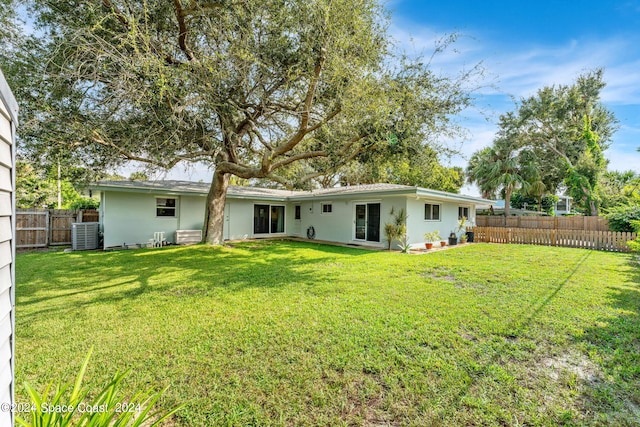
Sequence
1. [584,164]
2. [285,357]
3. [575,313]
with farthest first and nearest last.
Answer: [584,164] → [575,313] → [285,357]

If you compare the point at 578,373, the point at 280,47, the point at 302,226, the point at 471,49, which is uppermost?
the point at 471,49

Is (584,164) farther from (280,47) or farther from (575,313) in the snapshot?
(280,47)

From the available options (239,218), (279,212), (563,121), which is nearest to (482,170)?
(563,121)

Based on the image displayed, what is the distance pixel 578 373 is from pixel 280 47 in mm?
7507

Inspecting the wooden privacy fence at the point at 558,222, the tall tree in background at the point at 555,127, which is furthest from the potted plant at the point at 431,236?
the tall tree in background at the point at 555,127

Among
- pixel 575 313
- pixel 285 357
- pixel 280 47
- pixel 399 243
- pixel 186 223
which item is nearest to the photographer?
pixel 285 357

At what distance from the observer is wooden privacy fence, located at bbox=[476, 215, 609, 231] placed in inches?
568

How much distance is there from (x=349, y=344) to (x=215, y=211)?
33.1 feet

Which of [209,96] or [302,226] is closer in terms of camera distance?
[209,96]

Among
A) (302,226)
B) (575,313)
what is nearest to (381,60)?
(575,313)

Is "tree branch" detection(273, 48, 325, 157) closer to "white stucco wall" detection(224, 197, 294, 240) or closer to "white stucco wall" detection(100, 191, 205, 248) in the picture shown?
"white stucco wall" detection(224, 197, 294, 240)

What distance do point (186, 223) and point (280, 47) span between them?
960 cm

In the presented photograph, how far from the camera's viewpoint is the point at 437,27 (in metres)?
7.15

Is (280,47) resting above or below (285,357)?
above
